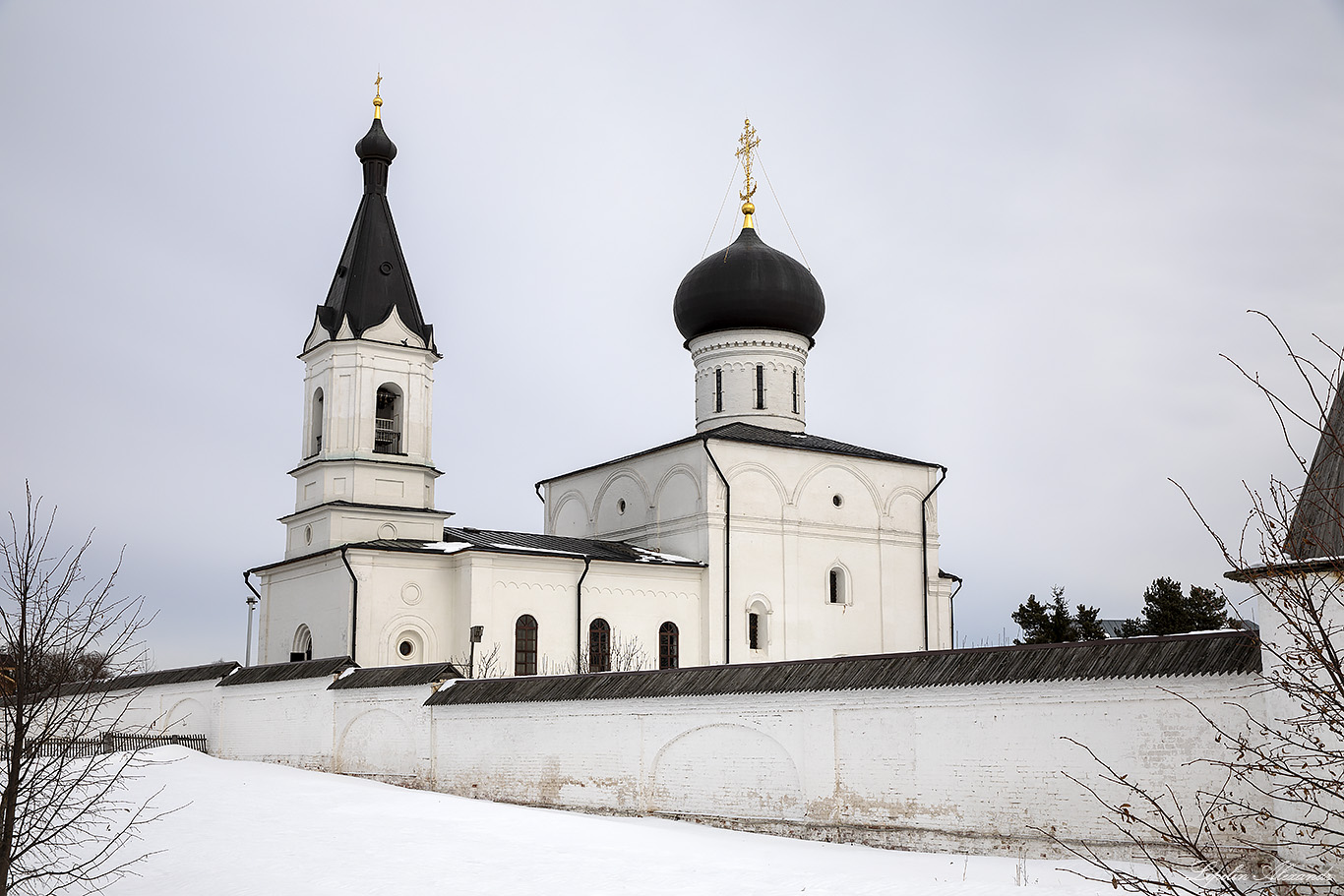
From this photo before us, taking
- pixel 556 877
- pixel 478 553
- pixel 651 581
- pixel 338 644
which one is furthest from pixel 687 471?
pixel 556 877

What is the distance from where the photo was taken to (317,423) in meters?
21.0

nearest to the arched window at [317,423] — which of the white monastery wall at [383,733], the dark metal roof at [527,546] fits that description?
the dark metal roof at [527,546]

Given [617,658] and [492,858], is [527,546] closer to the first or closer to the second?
[617,658]

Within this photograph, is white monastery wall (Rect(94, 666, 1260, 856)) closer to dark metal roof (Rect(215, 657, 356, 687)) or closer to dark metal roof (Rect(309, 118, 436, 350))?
dark metal roof (Rect(215, 657, 356, 687))

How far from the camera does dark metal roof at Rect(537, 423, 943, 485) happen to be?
21.5 metres

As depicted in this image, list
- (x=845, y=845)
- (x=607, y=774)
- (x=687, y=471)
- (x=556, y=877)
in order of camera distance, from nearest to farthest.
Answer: (x=556, y=877) < (x=845, y=845) < (x=607, y=774) < (x=687, y=471)

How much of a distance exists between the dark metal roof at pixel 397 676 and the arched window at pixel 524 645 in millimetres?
3252

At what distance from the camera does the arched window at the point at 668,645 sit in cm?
2038

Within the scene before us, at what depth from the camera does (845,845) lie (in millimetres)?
10750

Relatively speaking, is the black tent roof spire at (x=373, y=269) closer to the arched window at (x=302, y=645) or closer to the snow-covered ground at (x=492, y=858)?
the arched window at (x=302, y=645)

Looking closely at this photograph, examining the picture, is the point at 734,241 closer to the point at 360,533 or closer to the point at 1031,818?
the point at 360,533

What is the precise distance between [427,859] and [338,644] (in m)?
9.00

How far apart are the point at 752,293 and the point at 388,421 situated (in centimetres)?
742

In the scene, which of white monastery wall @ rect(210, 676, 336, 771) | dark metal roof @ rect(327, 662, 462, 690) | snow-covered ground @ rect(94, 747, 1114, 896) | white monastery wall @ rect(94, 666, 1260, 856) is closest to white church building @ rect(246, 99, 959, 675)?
white monastery wall @ rect(210, 676, 336, 771)
